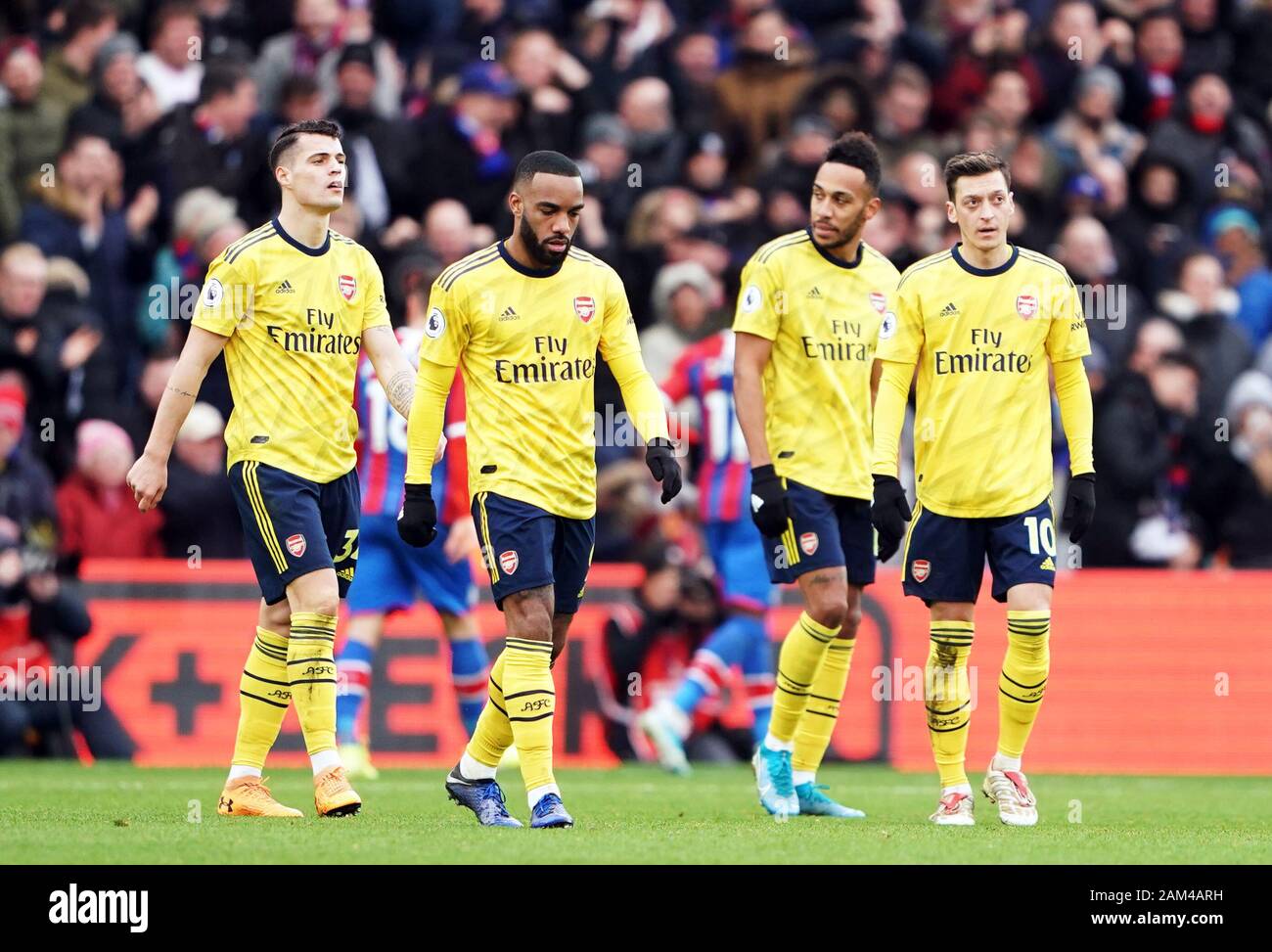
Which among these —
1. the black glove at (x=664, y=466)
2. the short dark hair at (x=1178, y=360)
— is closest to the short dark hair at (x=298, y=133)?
the black glove at (x=664, y=466)

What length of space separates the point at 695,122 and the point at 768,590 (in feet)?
17.5

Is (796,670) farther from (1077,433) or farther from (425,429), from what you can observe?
(425,429)

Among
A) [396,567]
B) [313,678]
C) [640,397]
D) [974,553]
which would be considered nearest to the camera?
[640,397]

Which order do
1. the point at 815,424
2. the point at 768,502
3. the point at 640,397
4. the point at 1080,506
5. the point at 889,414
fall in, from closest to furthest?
1. the point at 640,397
2. the point at 1080,506
3. the point at 889,414
4. the point at 768,502
5. the point at 815,424

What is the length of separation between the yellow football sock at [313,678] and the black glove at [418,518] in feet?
Result: 2.28

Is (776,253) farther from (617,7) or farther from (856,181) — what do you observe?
(617,7)

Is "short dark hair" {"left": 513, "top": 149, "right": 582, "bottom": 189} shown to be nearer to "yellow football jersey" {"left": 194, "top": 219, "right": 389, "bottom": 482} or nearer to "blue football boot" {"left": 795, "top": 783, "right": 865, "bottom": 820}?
"yellow football jersey" {"left": 194, "top": 219, "right": 389, "bottom": 482}

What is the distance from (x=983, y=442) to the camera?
9430 millimetres

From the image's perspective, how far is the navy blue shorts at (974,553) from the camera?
30.7 ft

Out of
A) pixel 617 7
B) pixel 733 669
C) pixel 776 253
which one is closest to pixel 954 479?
pixel 776 253

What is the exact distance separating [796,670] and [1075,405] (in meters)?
1.72

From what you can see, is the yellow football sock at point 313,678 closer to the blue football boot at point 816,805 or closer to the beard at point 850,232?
the blue football boot at point 816,805

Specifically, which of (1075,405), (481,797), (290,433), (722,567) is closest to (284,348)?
(290,433)

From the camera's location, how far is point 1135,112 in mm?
18391
